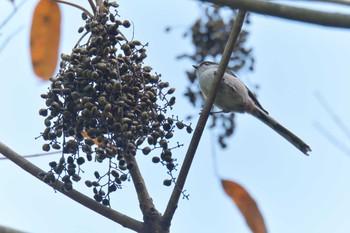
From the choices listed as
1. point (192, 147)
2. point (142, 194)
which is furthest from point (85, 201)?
point (192, 147)

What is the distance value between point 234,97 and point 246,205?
9.04 feet

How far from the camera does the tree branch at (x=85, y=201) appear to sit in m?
3.35

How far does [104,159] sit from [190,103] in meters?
2.59

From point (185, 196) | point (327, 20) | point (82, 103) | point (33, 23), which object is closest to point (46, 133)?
point (82, 103)

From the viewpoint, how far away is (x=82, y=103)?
130 inches

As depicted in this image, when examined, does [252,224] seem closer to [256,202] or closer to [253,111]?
[256,202]

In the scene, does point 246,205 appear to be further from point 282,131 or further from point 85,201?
point 282,131

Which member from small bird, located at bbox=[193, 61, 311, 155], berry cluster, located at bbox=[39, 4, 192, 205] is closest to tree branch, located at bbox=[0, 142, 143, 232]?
berry cluster, located at bbox=[39, 4, 192, 205]

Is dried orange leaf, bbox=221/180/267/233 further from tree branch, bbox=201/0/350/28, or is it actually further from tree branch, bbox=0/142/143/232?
tree branch, bbox=201/0/350/28

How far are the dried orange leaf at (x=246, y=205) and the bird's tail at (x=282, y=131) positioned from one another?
2.26m

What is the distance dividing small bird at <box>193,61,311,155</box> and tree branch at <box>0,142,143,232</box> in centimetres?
248

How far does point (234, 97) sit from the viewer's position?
5762 mm

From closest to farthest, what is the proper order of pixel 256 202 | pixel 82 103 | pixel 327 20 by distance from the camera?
pixel 327 20
pixel 256 202
pixel 82 103

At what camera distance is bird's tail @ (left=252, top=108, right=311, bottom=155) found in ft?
17.6
